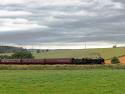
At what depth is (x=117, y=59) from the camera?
8831cm

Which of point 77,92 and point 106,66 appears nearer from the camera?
point 77,92

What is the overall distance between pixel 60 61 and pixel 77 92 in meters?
50.3

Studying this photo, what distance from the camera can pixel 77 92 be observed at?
2073cm

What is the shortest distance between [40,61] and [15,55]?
132ft

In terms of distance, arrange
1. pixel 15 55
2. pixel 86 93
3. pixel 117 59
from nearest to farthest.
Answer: pixel 86 93
pixel 117 59
pixel 15 55

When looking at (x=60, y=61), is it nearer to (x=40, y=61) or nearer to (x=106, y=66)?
(x=40, y=61)

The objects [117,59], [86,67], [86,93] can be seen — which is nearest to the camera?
[86,93]

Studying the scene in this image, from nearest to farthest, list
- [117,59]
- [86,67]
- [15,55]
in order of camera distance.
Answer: [86,67]
[117,59]
[15,55]

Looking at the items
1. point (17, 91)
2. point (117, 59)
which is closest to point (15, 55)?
point (117, 59)

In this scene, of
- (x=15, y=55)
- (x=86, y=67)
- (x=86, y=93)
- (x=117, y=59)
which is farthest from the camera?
(x=15, y=55)

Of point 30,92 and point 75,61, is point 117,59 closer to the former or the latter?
point 75,61

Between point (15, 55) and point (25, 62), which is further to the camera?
point (15, 55)

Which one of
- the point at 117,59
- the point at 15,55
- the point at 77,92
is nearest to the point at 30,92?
the point at 77,92

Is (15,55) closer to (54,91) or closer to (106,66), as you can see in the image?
(106,66)
